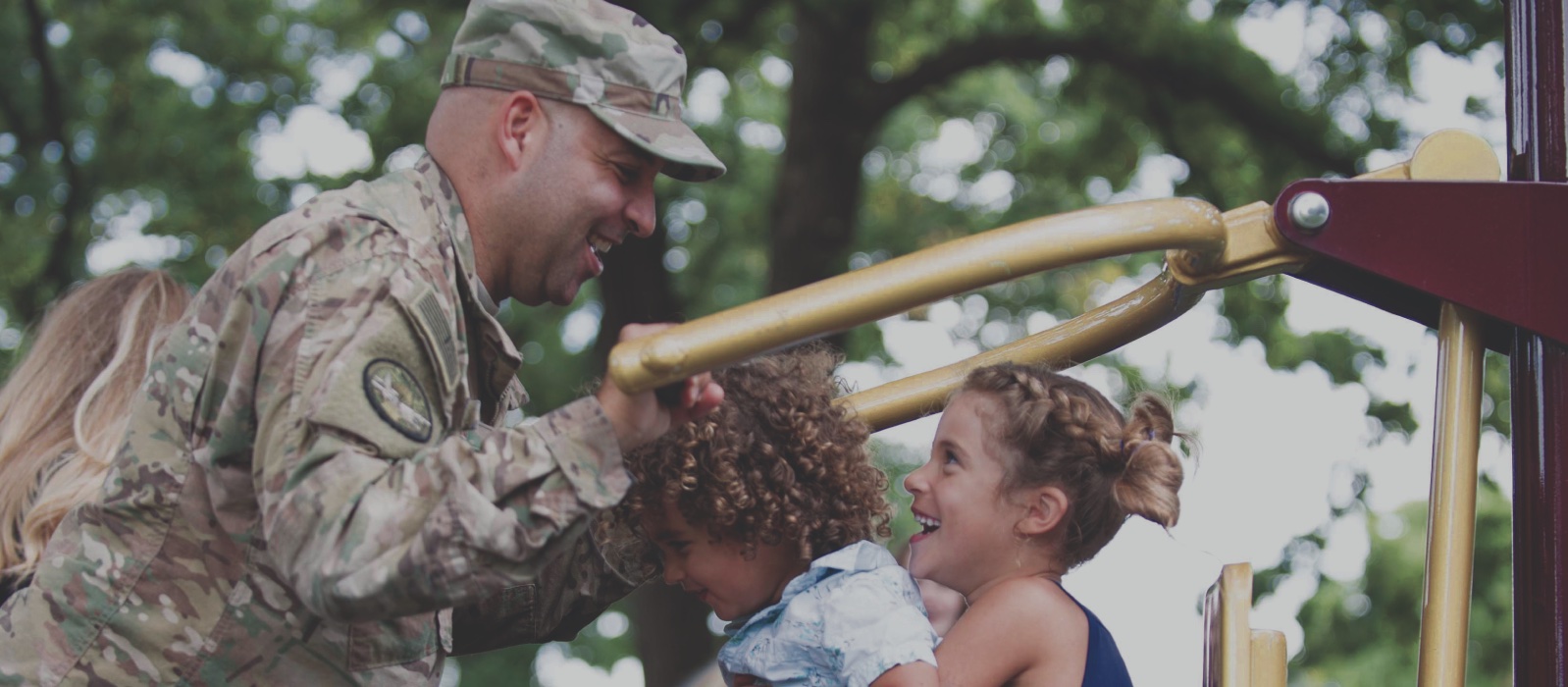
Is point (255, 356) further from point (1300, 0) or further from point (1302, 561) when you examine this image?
point (1302, 561)

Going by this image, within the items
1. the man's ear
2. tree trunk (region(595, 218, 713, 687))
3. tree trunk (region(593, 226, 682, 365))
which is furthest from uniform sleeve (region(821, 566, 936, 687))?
tree trunk (region(593, 226, 682, 365))

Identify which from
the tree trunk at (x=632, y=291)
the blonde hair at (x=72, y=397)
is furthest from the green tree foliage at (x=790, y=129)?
→ the blonde hair at (x=72, y=397)

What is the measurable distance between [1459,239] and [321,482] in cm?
137

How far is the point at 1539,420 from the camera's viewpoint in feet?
6.57

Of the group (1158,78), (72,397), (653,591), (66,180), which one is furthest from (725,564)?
(66,180)

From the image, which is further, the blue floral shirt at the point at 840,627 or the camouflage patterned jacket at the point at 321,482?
the blue floral shirt at the point at 840,627

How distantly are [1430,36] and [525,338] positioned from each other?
6.00 meters

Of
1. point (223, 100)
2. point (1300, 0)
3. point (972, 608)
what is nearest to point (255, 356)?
point (972, 608)

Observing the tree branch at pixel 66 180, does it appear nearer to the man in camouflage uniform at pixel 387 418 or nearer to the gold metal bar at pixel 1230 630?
the man in camouflage uniform at pixel 387 418

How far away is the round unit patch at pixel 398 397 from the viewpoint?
1.70 metres

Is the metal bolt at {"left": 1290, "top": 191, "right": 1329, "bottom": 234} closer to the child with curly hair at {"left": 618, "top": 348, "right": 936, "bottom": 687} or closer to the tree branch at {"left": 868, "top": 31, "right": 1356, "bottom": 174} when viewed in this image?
the child with curly hair at {"left": 618, "top": 348, "right": 936, "bottom": 687}

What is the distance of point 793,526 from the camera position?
2.39 m

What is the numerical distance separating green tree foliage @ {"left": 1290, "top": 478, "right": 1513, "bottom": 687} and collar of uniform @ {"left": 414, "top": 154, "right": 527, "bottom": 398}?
232 inches

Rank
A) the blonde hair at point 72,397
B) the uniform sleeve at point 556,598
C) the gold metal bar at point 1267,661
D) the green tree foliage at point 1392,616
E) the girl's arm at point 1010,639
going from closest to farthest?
the gold metal bar at point 1267,661
the girl's arm at point 1010,639
the uniform sleeve at point 556,598
the blonde hair at point 72,397
the green tree foliage at point 1392,616
